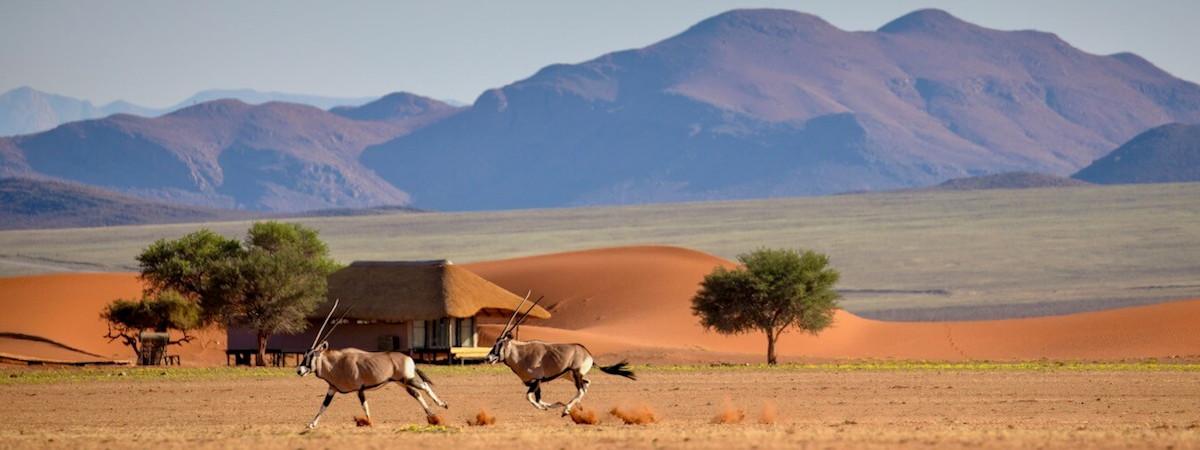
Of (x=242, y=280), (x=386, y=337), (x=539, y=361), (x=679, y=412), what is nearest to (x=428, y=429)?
(x=539, y=361)

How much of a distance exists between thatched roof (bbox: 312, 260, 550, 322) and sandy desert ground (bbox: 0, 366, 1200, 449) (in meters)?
6.15

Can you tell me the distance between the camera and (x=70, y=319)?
59.6 metres

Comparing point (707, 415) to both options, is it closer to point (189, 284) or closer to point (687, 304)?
point (189, 284)

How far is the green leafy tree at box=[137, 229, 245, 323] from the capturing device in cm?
4831

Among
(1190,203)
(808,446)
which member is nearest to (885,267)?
(1190,203)

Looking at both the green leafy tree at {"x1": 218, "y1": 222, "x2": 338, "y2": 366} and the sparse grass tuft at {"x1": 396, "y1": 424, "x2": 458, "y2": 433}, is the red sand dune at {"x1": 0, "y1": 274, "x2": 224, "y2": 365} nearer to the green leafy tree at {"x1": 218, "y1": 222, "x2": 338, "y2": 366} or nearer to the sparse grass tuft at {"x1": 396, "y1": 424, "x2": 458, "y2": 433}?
the green leafy tree at {"x1": 218, "y1": 222, "x2": 338, "y2": 366}

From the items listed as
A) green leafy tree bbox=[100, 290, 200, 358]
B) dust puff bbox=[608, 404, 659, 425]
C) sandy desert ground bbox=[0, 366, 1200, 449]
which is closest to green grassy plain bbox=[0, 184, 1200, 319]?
green leafy tree bbox=[100, 290, 200, 358]

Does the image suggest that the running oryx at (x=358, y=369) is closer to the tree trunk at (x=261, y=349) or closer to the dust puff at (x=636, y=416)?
the dust puff at (x=636, y=416)

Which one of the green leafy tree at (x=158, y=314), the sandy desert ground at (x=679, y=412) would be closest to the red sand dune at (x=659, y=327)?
the green leafy tree at (x=158, y=314)

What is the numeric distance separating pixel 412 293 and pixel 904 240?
7314 cm

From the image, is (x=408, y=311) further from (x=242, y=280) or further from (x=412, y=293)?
(x=242, y=280)

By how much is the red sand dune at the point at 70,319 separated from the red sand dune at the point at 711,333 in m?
9.61

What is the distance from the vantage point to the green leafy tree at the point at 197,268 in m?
48.3

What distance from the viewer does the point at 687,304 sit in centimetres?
6400
